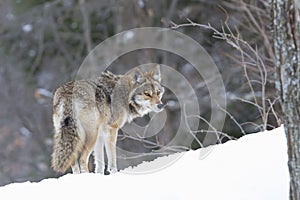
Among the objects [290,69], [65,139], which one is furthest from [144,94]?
[290,69]

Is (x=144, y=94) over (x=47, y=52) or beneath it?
beneath

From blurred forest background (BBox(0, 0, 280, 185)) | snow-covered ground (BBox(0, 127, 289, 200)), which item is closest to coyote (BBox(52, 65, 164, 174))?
snow-covered ground (BBox(0, 127, 289, 200))

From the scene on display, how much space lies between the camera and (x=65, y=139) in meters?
5.79

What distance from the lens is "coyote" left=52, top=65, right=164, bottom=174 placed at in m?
5.80

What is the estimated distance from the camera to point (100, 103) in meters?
6.04

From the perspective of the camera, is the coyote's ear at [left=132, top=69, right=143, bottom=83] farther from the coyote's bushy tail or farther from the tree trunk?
the tree trunk

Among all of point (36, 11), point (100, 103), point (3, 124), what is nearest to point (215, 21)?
point (36, 11)

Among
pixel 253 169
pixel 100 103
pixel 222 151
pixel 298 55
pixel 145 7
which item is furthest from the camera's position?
pixel 145 7

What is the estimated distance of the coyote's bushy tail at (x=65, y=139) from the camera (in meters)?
5.70

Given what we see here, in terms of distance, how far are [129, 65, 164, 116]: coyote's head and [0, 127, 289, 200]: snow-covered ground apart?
6.23 ft

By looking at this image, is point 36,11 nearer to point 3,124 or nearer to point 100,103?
point 3,124

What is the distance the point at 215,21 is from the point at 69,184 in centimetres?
938

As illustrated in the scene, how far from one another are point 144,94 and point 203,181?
2466mm

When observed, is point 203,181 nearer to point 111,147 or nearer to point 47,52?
point 111,147
